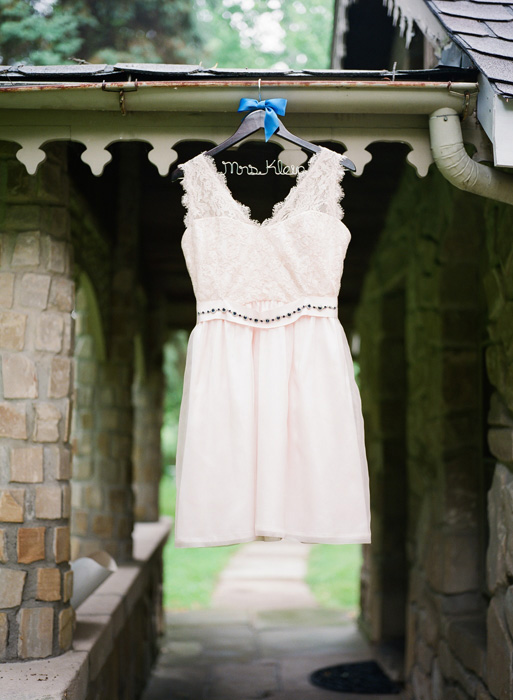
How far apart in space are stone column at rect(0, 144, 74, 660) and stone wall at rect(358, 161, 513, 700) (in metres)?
1.68

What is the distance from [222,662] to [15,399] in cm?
380

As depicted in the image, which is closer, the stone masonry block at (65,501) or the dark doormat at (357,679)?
the stone masonry block at (65,501)

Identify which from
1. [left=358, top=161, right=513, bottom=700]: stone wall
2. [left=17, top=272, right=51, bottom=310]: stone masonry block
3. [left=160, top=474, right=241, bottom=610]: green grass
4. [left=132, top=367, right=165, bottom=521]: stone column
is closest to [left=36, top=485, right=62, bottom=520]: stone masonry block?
[left=17, top=272, right=51, bottom=310]: stone masonry block

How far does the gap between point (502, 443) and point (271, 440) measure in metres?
1.24

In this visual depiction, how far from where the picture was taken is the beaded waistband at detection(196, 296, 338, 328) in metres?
2.24

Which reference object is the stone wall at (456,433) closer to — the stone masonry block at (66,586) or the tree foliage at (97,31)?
the stone masonry block at (66,586)

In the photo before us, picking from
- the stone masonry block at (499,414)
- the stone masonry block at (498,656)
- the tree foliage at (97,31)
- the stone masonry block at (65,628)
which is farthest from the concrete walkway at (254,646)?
the tree foliage at (97,31)

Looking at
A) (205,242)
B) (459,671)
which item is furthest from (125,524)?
(205,242)

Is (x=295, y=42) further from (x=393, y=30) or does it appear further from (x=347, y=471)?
(x=347, y=471)

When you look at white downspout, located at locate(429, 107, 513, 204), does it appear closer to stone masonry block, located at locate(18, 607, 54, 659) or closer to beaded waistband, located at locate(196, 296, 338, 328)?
beaded waistband, located at locate(196, 296, 338, 328)

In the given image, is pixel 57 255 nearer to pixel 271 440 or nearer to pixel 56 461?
pixel 56 461

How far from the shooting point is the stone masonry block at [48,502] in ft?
9.19

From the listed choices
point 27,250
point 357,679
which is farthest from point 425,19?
point 357,679

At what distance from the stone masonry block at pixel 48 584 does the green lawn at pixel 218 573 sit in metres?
5.72
